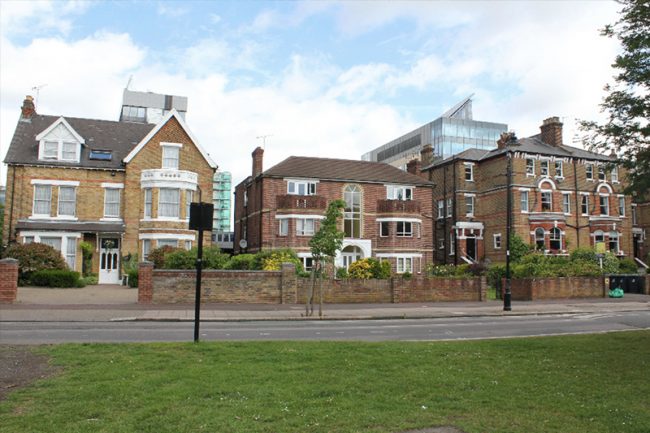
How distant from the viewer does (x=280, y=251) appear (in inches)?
1237

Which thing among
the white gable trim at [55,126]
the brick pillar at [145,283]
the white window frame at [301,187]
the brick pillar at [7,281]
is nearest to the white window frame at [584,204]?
the white window frame at [301,187]

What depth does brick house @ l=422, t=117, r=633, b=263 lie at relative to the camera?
160ft

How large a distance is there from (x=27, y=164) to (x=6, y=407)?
34.1 m

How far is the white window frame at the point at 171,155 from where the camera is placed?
3850cm

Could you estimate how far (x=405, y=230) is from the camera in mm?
45250

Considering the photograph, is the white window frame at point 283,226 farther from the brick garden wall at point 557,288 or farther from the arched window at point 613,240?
the arched window at point 613,240

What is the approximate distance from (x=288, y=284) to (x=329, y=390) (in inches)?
773

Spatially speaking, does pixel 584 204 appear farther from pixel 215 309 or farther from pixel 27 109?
pixel 27 109

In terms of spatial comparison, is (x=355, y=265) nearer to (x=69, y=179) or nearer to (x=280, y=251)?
(x=280, y=251)

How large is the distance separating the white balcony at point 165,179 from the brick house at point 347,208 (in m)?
6.82

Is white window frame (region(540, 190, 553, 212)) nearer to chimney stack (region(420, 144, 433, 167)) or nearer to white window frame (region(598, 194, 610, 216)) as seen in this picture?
white window frame (region(598, 194, 610, 216))

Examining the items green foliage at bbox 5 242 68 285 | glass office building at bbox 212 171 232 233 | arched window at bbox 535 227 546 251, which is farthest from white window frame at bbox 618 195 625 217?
glass office building at bbox 212 171 232 233

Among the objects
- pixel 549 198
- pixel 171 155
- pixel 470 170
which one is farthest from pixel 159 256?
pixel 549 198

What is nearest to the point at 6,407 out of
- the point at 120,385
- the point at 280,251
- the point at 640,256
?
the point at 120,385
